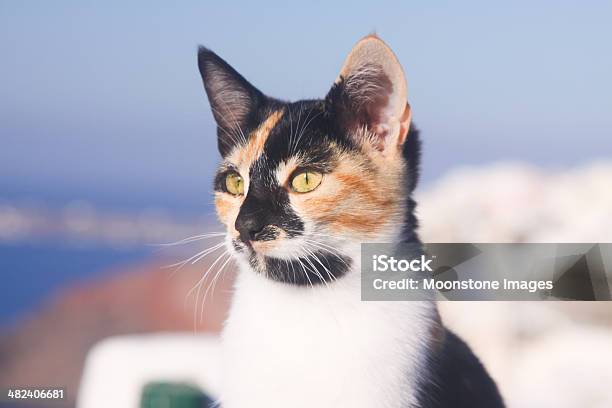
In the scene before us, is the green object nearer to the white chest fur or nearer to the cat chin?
the white chest fur

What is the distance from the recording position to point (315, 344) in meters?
1.24

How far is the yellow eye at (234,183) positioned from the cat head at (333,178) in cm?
2

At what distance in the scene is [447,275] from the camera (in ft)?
4.40

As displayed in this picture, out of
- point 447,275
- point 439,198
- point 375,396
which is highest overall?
point 439,198

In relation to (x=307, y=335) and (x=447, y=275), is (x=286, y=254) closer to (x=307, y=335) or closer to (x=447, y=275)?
(x=307, y=335)

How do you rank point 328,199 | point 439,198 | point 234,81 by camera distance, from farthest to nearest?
point 439,198, point 234,81, point 328,199

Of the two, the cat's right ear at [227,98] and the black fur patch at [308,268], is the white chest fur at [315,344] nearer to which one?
the black fur patch at [308,268]

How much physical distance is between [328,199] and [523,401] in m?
0.62

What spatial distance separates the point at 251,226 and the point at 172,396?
0.57 metres

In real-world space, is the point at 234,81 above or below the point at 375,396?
above

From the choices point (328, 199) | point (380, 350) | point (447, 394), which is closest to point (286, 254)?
point (328, 199)

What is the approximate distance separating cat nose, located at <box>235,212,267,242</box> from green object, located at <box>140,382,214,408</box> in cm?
50

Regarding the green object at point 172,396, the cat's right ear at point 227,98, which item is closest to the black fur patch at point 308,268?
the cat's right ear at point 227,98

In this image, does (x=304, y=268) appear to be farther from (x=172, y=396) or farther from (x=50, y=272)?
(x=50, y=272)
